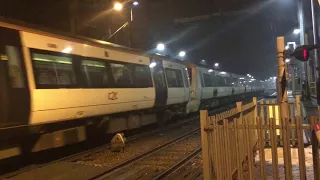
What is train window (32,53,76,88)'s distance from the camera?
914 centimetres

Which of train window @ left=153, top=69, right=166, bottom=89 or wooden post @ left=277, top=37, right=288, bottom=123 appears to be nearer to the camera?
wooden post @ left=277, top=37, right=288, bottom=123

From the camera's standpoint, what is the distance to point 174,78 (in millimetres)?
19031

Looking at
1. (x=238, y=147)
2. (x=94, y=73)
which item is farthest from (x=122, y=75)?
(x=238, y=147)

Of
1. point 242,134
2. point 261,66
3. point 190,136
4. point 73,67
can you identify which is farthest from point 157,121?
point 261,66

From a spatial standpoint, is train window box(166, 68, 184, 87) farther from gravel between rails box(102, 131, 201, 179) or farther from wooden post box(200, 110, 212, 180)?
wooden post box(200, 110, 212, 180)

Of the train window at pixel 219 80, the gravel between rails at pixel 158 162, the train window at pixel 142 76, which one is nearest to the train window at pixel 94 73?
the train window at pixel 142 76

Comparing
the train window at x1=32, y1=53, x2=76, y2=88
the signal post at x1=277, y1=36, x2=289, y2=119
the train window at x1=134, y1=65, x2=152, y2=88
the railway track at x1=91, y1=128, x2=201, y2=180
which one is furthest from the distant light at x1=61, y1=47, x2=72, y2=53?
the signal post at x1=277, y1=36, x2=289, y2=119

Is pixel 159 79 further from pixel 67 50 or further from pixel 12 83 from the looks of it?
pixel 12 83

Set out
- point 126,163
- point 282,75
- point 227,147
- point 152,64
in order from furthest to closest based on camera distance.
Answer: point 152,64
point 126,163
point 282,75
point 227,147

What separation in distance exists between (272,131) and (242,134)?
3.25 ft

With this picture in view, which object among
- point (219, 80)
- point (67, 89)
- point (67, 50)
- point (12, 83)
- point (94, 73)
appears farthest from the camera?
point (219, 80)

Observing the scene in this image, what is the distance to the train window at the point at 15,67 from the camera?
8352mm

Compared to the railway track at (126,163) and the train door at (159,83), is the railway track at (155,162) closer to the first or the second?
the railway track at (126,163)

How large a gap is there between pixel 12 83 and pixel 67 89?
1.95 m
